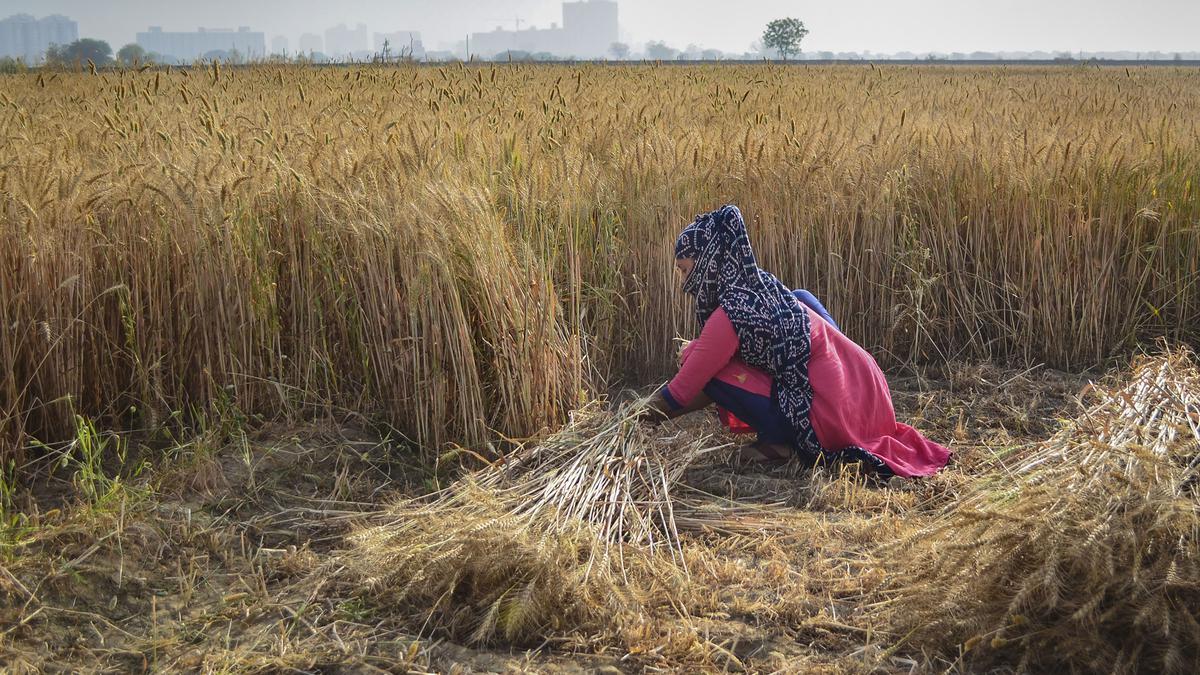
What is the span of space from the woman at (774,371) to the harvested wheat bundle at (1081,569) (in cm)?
96

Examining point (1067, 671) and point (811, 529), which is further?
point (811, 529)

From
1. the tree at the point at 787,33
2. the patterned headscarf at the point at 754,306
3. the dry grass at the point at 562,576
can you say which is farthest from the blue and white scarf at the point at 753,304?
the tree at the point at 787,33

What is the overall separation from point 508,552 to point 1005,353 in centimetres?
317

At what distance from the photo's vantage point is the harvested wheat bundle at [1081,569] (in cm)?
210

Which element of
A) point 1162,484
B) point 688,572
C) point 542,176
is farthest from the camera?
point 542,176

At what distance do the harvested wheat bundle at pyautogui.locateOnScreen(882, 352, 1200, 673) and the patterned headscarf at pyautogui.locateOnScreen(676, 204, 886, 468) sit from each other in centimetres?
100

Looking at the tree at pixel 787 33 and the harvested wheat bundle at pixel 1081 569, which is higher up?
the tree at pixel 787 33

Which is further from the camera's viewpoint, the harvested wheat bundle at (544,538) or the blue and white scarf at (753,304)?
the blue and white scarf at (753,304)

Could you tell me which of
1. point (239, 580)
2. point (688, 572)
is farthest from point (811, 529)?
point (239, 580)

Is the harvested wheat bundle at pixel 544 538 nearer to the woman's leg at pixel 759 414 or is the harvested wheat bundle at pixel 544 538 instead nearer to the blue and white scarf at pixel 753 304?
the woman's leg at pixel 759 414

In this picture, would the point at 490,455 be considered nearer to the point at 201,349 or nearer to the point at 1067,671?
the point at 201,349

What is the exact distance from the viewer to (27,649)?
243cm

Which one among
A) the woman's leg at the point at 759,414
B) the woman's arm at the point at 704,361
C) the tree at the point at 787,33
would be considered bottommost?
the woman's leg at the point at 759,414

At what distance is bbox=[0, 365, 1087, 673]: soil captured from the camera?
2418mm
